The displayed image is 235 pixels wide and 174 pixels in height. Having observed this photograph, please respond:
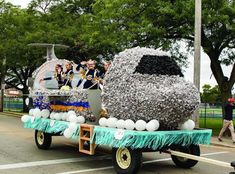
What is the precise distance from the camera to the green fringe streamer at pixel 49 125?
10183mm

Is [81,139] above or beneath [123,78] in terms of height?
beneath

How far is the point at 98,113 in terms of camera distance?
1009 cm

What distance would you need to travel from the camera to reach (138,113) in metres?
8.57

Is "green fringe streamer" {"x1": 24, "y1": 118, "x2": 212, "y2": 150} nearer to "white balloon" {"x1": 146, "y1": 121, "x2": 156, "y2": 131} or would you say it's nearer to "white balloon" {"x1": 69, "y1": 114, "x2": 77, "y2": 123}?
"white balloon" {"x1": 146, "y1": 121, "x2": 156, "y2": 131}

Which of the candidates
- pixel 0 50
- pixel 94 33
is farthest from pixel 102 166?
pixel 0 50

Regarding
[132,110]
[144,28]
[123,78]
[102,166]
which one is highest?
[144,28]

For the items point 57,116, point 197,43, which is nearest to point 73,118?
point 57,116

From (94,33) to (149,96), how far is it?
12.0 metres

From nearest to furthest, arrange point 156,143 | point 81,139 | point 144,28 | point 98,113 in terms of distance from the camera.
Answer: point 156,143 → point 81,139 → point 98,113 → point 144,28

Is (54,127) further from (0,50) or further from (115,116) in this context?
(0,50)

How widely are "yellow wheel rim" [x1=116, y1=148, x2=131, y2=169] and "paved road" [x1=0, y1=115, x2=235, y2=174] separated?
0.46 m

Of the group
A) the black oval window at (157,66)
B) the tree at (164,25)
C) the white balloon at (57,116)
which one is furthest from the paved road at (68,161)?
the tree at (164,25)

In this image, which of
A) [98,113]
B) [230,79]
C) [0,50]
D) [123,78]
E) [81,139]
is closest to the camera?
[123,78]

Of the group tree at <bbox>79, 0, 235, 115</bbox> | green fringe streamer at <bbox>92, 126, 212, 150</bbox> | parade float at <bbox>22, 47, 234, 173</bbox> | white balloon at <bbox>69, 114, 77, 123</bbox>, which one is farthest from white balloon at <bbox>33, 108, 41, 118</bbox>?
tree at <bbox>79, 0, 235, 115</bbox>
